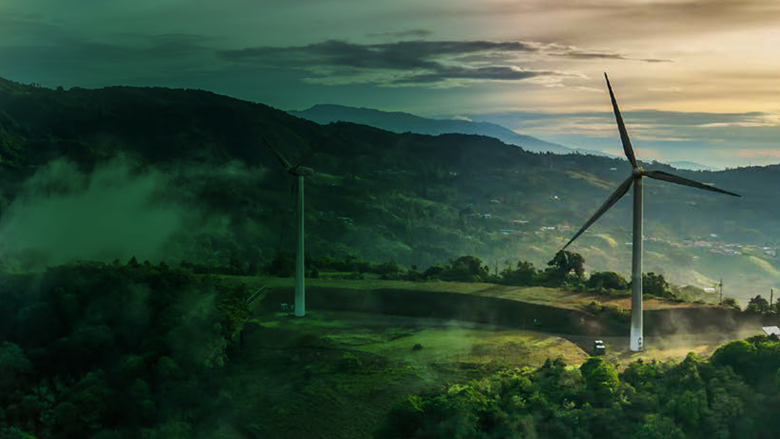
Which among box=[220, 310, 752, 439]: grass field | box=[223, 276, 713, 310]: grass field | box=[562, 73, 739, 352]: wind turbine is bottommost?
box=[220, 310, 752, 439]: grass field

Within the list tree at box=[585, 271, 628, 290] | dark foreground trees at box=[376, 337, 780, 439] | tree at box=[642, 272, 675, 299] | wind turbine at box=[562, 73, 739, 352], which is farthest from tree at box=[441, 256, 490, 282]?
dark foreground trees at box=[376, 337, 780, 439]

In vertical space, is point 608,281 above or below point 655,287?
above

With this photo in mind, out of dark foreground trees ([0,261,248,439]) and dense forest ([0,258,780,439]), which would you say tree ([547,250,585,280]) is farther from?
dark foreground trees ([0,261,248,439])

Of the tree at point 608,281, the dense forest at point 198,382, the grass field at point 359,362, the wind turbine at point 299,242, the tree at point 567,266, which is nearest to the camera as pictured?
the dense forest at point 198,382

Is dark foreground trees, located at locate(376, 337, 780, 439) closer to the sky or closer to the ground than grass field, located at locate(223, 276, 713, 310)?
closer to the ground

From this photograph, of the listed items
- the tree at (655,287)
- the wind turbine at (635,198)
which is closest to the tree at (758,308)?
the tree at (655,287)

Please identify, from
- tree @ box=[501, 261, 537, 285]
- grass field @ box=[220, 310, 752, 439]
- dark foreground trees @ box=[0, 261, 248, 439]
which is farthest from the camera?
tree @ box=[501, 261, 537, 285]

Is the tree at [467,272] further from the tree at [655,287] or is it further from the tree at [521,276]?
the tree at [655,287]

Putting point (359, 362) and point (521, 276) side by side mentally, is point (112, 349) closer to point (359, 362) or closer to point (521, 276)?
point (359, 362)

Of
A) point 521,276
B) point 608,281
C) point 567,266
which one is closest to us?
point 608,281

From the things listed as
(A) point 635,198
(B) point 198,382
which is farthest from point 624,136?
(B) point 198,382
